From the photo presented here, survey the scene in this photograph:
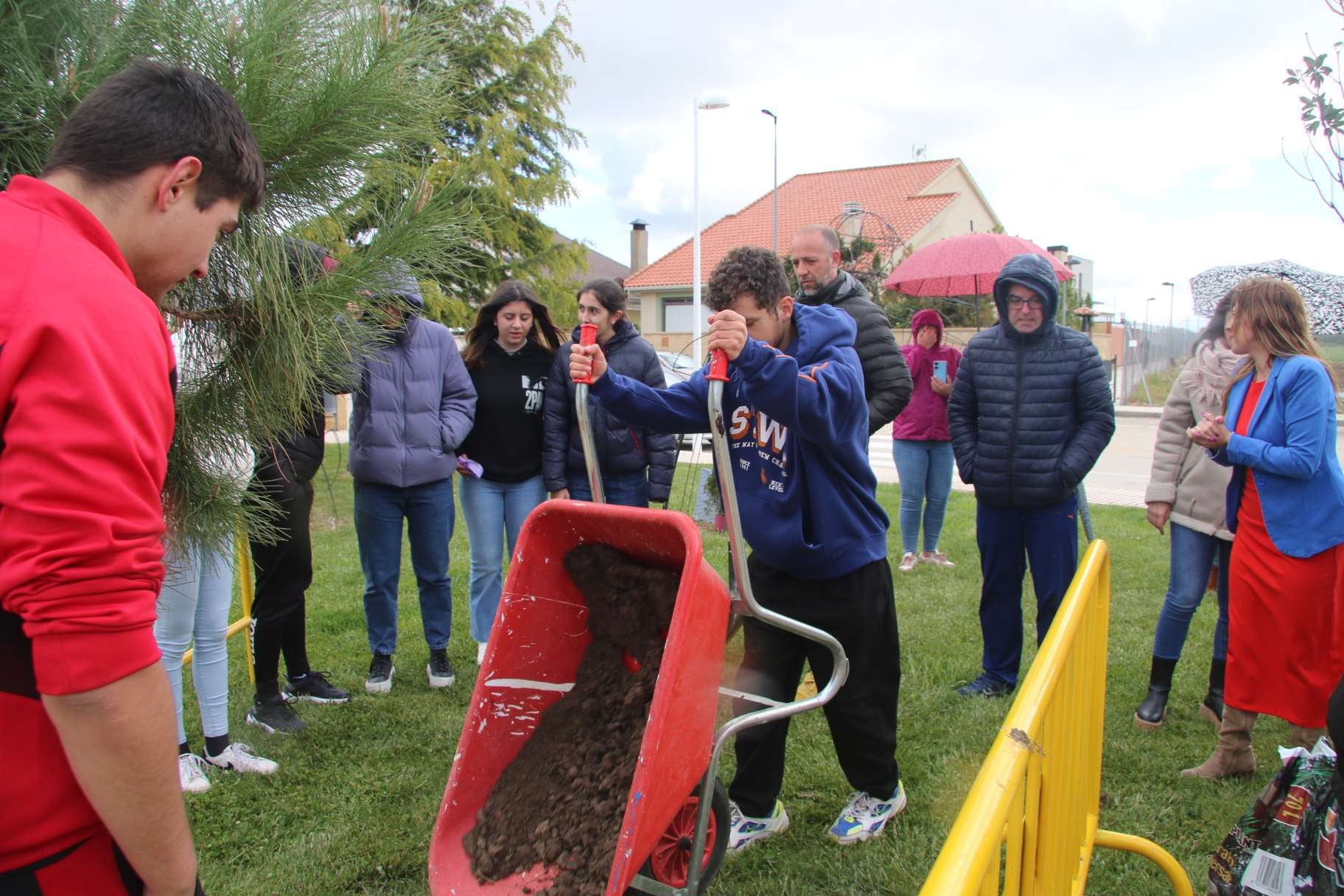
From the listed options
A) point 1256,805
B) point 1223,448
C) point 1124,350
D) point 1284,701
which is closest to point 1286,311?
point 1223,448

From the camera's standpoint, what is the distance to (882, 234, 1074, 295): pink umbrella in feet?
23.7

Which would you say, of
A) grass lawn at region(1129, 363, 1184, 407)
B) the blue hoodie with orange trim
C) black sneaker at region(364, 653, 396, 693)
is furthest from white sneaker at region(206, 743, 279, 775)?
grass lawn at region(1129, 363, 1184, 407)

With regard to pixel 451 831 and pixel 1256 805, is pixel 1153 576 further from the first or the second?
pixel 451 831

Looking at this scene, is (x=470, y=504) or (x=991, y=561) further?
(x=470, y=504)

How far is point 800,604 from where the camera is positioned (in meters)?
2.91

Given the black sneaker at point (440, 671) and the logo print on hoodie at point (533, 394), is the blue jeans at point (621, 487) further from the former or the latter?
the black sneaker at point (440, 671)

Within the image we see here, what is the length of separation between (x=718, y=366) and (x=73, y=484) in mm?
1373

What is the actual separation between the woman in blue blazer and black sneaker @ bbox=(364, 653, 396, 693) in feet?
11.8

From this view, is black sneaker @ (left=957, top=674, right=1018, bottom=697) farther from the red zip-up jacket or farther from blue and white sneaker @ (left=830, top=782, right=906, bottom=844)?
the red zip-up jacket

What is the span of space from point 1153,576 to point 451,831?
602 cm

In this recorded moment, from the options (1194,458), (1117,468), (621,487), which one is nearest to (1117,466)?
(1117,468)

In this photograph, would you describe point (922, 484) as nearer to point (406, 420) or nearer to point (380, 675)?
point (406, 420)

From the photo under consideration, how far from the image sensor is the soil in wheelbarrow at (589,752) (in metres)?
1.96

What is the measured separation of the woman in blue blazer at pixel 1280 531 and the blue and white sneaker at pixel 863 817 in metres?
1.31
